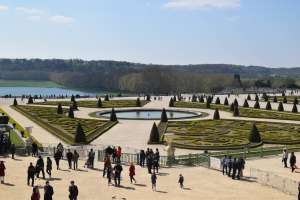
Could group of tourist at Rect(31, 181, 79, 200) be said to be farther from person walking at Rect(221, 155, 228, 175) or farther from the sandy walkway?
person walking at Rect(221, 155, 228, 175)

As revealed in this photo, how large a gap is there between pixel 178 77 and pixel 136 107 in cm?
8596

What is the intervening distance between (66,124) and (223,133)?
15616 mm

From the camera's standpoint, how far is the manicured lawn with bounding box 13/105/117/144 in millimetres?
42188

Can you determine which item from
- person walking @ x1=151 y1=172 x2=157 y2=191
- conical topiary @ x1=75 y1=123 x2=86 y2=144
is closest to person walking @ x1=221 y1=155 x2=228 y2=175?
person walking @ x1=151 y1=172 x2=157 y2=191

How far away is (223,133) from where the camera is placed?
44.2 meters

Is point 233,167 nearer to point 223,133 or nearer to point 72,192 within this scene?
point 72,192

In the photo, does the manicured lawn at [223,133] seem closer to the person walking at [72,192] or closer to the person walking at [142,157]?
the person walking at [142,157]

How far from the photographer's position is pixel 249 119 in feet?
183

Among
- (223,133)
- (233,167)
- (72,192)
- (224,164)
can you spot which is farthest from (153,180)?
(223,133)

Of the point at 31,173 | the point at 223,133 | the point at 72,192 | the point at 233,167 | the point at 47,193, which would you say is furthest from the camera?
the point at 223,133

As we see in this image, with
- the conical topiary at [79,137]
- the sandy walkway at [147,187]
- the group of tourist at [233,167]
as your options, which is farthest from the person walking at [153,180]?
the conical topiary at [79,137]

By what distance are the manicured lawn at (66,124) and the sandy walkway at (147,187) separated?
14374mm

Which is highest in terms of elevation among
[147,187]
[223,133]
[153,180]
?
[223,133]

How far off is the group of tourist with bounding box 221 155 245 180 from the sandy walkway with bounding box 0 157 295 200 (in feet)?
1.40
